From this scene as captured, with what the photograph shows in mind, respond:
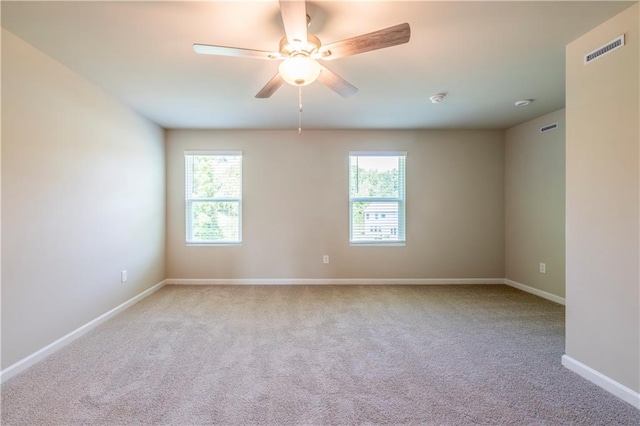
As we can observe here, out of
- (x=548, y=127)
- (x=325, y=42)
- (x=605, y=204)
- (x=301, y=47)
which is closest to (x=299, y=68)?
(x=301, y=47)

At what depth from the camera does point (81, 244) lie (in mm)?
2635

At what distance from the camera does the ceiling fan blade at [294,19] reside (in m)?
1.35

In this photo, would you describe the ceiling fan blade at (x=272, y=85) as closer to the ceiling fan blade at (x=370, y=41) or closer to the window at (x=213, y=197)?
the ceiling fan blade at (x=370, y=41)

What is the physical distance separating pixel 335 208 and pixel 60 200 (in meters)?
3.18

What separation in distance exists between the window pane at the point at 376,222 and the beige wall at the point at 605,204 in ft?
8.02

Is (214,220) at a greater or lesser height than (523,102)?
lesser

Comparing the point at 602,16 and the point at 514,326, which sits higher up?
the point at 602,16

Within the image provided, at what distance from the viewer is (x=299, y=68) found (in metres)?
1.68

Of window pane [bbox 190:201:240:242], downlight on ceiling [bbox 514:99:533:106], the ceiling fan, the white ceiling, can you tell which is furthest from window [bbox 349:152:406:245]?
the ceiling fan

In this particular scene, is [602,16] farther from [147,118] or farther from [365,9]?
[147,118]

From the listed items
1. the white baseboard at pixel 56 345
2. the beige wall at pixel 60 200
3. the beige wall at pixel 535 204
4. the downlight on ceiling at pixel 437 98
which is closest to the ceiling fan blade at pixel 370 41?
the downlight on ceiling at pixel 437 98

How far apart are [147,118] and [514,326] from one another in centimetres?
504

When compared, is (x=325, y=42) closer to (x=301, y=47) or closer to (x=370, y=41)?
(x=301, y=47)

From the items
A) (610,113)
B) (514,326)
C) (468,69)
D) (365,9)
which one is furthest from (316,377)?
(468,69)
